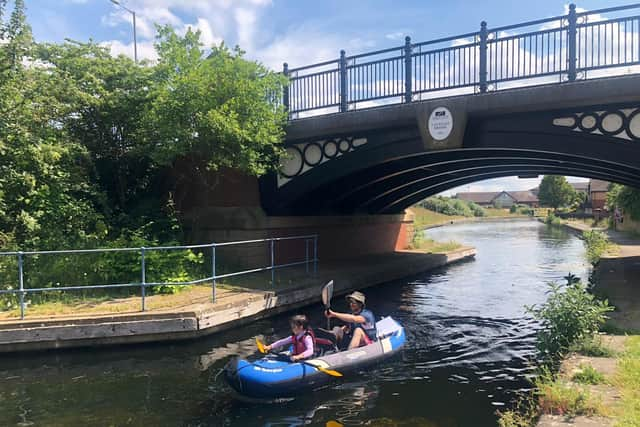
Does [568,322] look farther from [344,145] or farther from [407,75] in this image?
[344,145]

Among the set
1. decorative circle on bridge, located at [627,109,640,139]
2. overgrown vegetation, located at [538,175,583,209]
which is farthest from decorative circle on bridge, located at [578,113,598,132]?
overgrown vegetation, located at [538,175,583,209]

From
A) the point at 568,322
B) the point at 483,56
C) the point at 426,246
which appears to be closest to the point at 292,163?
the point at 483,56

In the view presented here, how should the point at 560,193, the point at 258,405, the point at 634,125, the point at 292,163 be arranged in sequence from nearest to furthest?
the point at 258,405 < the point at 634,125 < the point at 292,163 < the point at 560,193

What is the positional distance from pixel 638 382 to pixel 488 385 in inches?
96.9

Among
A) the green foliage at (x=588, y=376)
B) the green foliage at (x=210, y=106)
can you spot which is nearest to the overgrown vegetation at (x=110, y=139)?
the green foliage at (x=210, y=106)

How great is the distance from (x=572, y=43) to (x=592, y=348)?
6730mm

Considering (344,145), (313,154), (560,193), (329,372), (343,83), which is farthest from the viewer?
(560,193)

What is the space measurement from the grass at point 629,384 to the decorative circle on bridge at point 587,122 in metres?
5.12

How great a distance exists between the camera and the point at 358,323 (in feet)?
27.9

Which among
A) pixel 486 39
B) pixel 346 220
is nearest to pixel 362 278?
pixel 346 220

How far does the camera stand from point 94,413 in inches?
251

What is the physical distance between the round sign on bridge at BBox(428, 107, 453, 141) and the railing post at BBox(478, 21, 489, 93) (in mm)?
976

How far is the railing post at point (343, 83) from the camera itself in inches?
523

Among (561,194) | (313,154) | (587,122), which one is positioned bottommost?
(313,154)
